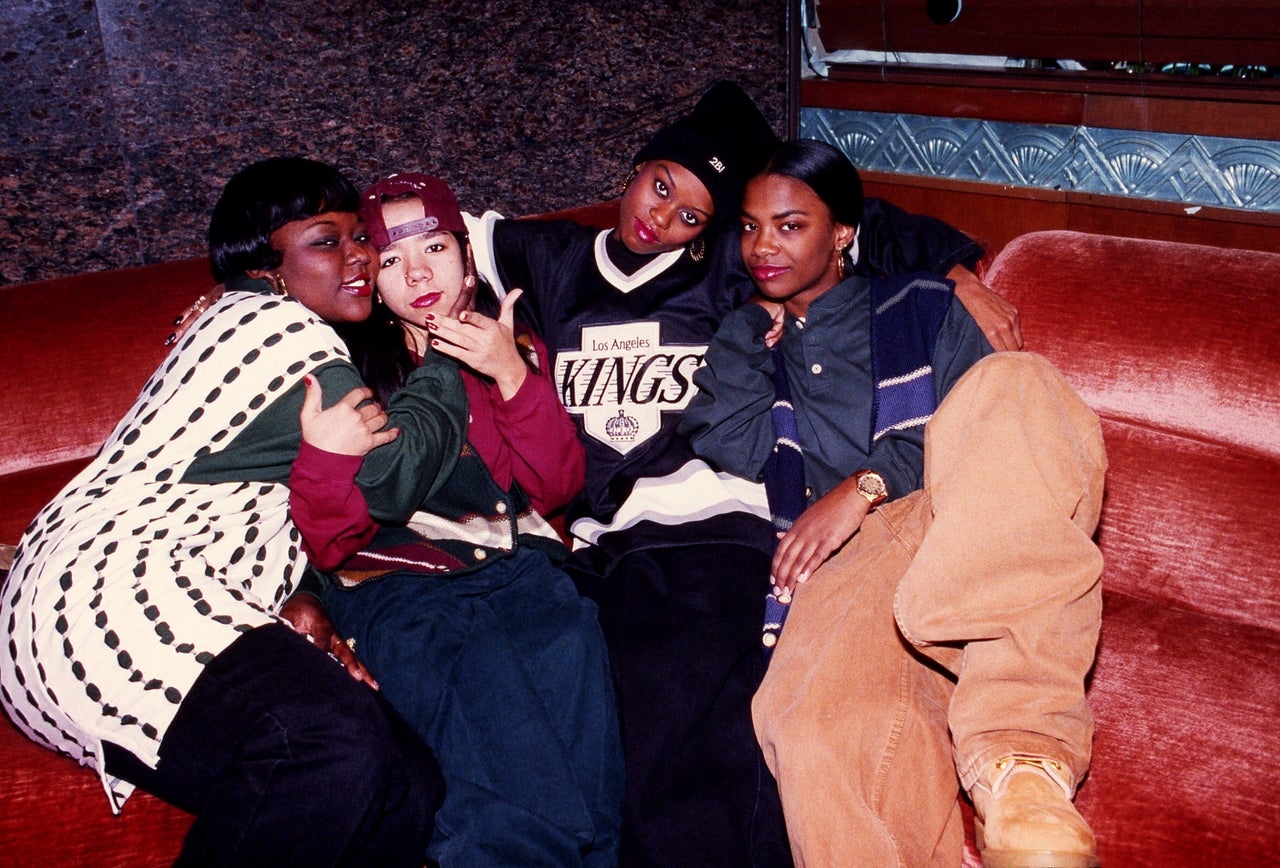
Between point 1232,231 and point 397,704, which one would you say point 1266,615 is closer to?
point 1232,231

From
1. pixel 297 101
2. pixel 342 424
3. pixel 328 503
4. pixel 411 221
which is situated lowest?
pixel 328 503

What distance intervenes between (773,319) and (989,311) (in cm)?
40

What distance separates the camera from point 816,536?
167 centimetres

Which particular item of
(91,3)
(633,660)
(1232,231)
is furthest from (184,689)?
(1232,231)

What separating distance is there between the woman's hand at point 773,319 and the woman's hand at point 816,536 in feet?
1.11

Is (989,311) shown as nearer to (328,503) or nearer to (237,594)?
(328,503)

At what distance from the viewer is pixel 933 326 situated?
1816 millimetres

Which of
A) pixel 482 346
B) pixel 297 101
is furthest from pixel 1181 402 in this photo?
pixel 297 101

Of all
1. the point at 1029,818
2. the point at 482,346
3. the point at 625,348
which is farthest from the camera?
the point at 625,348

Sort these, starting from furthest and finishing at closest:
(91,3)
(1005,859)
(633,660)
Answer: (91,3), (633,660), (1005,859)

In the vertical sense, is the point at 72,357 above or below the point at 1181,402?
above

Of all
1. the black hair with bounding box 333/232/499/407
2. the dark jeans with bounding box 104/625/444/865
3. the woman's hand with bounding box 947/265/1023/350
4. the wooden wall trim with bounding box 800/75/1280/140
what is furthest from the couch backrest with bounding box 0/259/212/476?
the wooden wall trim with bounding box 800/75/1280/140

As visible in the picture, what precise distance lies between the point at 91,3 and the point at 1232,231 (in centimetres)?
262

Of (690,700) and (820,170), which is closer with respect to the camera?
(690,700)
